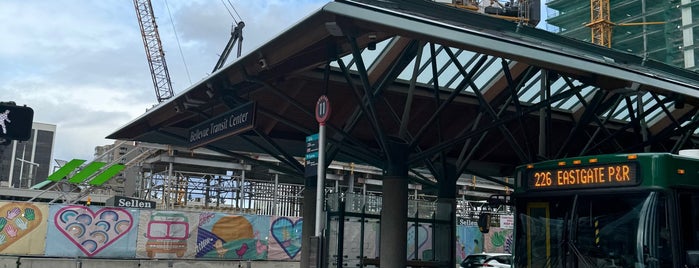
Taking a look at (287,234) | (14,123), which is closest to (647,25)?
(287,234)

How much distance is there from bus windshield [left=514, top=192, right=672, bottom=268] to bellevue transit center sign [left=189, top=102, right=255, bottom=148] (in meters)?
5.95

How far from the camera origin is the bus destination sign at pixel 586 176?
10.2 m

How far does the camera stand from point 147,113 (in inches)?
733

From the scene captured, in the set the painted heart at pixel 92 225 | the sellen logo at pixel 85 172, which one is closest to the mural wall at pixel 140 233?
the painted heart at pixel 92 225

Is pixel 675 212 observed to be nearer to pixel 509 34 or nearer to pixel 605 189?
pixel 605 189

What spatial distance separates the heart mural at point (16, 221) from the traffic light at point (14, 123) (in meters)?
18.3

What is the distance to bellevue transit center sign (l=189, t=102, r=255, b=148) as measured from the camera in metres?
14.3

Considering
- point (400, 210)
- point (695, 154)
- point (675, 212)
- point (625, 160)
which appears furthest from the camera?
point (400, 210)

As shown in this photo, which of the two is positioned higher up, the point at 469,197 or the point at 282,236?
the point at 469,197

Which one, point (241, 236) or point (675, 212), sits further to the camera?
point (241, 236)

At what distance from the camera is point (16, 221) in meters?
24.9

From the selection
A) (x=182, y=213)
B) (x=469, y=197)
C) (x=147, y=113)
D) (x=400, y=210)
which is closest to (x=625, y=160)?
(x=400, y=210)

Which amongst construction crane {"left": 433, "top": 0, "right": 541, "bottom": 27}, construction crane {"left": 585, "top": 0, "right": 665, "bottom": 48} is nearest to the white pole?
construction crane {"left": 433, "top": 0, "right": 541, "bottom": 27}

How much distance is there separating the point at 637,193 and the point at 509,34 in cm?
402
